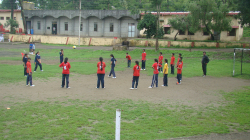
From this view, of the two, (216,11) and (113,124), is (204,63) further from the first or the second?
(216,11)

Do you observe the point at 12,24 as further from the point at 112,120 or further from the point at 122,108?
the point at 112,120

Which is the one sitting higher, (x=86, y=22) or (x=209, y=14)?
(x=86, y=22)

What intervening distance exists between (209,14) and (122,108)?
2845 centimetres

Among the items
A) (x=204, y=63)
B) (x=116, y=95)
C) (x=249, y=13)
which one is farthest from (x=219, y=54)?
(x=116, y=95)

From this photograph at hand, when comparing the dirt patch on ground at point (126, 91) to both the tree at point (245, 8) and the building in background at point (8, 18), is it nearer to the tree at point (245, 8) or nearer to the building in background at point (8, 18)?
the tree at point (245, 8)

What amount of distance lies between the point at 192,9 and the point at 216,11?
10.7ft

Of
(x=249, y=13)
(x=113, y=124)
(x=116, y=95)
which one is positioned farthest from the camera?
(x=249, y=13)

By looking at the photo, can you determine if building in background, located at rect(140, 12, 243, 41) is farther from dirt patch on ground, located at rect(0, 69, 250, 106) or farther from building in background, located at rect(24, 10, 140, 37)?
dirt patch on ground, located at rect(0, 69, 250, 106)

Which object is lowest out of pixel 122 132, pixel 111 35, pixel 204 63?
pixel 122 132

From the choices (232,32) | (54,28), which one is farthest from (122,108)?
(54,28)

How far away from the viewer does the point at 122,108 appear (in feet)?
33.6

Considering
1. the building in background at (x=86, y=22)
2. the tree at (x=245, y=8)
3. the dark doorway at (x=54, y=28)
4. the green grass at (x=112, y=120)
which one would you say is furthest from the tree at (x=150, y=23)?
the dark doorway at (x=54, y=28)

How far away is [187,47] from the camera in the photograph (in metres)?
37.2

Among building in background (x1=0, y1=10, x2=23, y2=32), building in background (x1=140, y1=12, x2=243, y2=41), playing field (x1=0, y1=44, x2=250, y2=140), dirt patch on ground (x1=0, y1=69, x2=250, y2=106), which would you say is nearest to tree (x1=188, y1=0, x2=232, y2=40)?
building in background (x1=140, y1=12, x2=243, y2=41)
